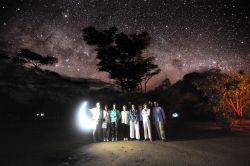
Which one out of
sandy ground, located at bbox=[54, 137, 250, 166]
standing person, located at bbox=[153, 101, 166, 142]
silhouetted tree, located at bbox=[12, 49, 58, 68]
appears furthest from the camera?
silhouetted tree, located at bbox=[12, 49, 58, 68]

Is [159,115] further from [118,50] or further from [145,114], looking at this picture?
[118,50]

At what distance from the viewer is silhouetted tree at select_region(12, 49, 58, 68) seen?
48438 mm

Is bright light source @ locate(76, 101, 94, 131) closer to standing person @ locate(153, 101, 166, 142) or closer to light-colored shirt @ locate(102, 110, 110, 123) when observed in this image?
light-colored shirt @ locate(102, 110, 110, 123)

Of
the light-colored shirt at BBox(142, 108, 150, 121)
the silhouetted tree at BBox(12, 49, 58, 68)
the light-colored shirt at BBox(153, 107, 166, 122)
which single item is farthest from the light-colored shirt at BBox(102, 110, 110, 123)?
the silhouetted tree at BBox(12, 49, 58, 68)

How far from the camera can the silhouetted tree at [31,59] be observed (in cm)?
4844

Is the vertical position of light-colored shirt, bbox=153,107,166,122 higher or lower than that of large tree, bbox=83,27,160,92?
lower

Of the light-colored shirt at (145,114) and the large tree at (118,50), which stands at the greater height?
the large tree at (118,50)

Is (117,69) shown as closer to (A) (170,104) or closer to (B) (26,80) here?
(A) (170,104)

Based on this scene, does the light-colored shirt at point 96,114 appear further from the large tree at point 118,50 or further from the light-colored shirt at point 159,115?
the large tree at point 118,50

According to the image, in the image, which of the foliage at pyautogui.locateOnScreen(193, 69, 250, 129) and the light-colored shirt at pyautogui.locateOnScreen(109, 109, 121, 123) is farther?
the foliage at pyautogui.locateOnScreen(193, 69, 250, 129)

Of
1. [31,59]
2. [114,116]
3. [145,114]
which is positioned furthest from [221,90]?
[31,59]

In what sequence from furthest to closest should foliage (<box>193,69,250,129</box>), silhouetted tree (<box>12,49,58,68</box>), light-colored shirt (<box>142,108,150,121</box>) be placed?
silhouetted tree (<box>12,49,58,68</box>)
foliage (<box>193,69,250,129</box>)
light-colored shirt (<box>142,108,150,121</box>)

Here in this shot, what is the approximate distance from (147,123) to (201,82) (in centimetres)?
750

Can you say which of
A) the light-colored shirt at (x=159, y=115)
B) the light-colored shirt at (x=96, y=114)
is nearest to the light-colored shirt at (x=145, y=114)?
the light-colored shirt at (x=159, y=115)
